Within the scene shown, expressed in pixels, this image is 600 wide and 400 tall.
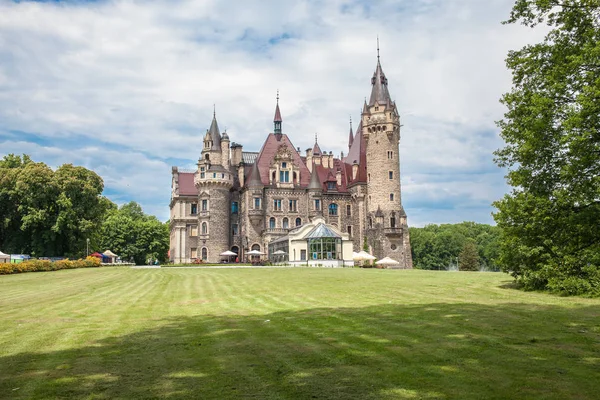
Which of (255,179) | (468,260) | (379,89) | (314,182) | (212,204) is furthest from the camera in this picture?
(468,260)

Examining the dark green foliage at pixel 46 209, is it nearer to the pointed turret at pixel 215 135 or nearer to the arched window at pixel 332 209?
the pointed turret at pixel 215 135

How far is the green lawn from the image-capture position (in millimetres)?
6711

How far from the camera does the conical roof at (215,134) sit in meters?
71.8

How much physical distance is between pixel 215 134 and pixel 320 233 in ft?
79.8

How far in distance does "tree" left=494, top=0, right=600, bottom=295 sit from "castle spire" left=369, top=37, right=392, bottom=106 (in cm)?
5091

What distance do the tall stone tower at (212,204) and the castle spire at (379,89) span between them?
888 inches

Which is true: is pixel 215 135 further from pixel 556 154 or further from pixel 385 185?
pixel 556 154

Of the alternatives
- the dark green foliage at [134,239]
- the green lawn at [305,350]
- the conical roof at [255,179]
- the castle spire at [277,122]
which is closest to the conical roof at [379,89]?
the castle spire at [277,122]

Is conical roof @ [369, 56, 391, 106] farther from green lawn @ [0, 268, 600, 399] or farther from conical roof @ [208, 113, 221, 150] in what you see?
green lawn @ [0, 268, 600, 399]

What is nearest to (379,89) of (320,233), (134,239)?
(320,233)

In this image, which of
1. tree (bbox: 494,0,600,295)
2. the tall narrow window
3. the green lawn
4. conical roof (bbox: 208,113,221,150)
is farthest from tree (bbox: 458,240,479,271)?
the green lawn

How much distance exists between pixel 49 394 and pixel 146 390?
3.93 ft

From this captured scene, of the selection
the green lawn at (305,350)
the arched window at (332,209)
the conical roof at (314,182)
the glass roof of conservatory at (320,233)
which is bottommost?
the green lawn at (305,350)

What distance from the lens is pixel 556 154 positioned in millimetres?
17531
